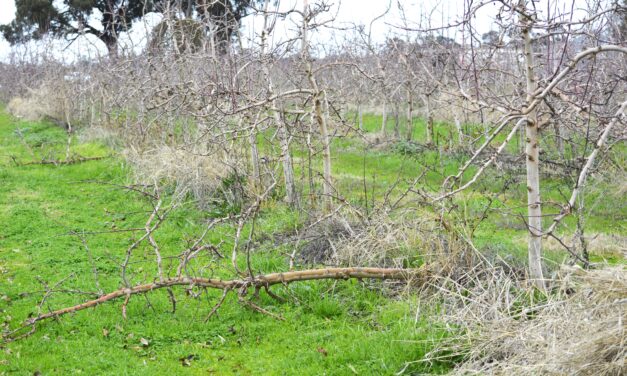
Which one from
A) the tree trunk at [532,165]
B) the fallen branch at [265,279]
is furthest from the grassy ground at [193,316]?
the tree trunk at [532,165]

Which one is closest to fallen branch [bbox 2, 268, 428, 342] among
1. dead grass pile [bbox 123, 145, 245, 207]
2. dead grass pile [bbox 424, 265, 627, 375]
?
dead grass pile [bbox 424, 265, 627, 375]

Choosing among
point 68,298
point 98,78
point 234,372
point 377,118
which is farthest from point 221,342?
point 377,118

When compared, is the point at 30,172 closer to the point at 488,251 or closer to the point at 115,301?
the point at 115,301

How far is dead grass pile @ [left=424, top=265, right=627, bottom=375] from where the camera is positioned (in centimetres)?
319

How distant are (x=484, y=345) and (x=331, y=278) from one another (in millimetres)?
1737

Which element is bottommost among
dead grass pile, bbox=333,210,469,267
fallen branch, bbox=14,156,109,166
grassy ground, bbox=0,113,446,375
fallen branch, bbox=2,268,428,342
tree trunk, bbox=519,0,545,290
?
grassy ground, bbox=0,113,446,375

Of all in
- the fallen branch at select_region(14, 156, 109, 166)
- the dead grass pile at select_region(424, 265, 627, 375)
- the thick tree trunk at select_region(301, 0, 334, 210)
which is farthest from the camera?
the fallen branch at select_region(14, 156, 109, 166)

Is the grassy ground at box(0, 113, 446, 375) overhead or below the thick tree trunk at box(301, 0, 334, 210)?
below

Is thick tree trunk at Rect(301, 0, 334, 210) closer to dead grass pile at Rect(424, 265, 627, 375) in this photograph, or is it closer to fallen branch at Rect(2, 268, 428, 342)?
fallen branch at Rect(2, 268, 428, 342)

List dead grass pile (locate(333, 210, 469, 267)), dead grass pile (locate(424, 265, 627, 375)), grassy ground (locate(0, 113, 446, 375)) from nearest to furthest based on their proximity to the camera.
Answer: dead grass pile (locate(424, 265, 627, 375)) < grassy ground (locate(0, 113, 446, 375)) < dead grass pile (locate(333, 210, 469, 267))

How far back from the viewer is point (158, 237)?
8.09m

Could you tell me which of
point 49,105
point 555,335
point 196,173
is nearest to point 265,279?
point 555,335

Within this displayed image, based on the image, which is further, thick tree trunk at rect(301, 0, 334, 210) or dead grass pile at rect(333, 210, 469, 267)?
thick tree trunk at rect(301, 0, 334, 210)

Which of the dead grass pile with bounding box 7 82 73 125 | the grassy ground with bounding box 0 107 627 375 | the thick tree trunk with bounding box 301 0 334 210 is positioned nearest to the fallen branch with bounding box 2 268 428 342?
the grassy ground with bounding box 0 107 627 375
